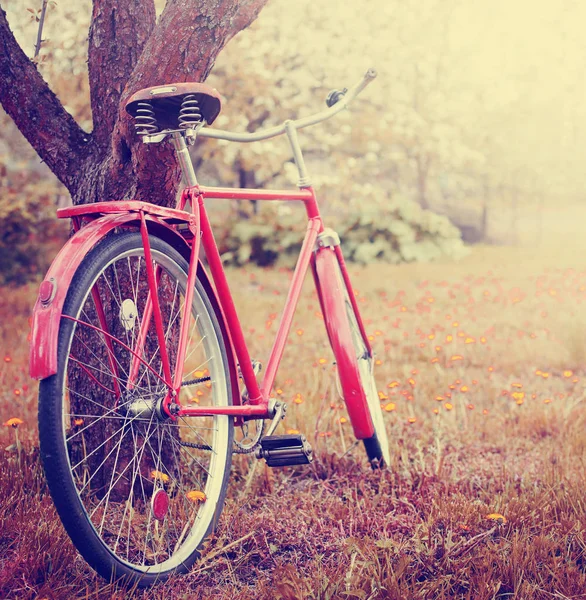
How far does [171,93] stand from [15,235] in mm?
7509

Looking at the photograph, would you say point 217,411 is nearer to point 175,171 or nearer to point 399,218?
point 175,171

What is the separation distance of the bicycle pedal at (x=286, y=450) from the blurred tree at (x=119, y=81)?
998 millimetres

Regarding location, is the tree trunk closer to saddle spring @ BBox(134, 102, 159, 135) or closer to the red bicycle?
the red bicycle

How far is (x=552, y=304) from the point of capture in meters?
6.73

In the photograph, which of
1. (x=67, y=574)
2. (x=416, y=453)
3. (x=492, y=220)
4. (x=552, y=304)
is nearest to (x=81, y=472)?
(x=67, y=574)

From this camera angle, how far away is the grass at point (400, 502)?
6.50 feet

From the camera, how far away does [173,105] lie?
2.02 metres

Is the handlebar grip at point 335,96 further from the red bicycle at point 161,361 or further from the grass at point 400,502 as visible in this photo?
the grass at point 400,502

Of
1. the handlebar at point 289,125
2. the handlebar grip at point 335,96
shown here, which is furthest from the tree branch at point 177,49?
the handlebar grip at point 335,96

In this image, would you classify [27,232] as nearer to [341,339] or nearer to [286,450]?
[341,339]

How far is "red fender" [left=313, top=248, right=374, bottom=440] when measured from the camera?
270 centimetres

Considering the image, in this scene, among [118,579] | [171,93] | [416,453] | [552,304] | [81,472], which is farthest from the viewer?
[552,304]

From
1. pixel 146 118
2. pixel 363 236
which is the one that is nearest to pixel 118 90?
pixel 146 118

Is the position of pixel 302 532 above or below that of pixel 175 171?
below
